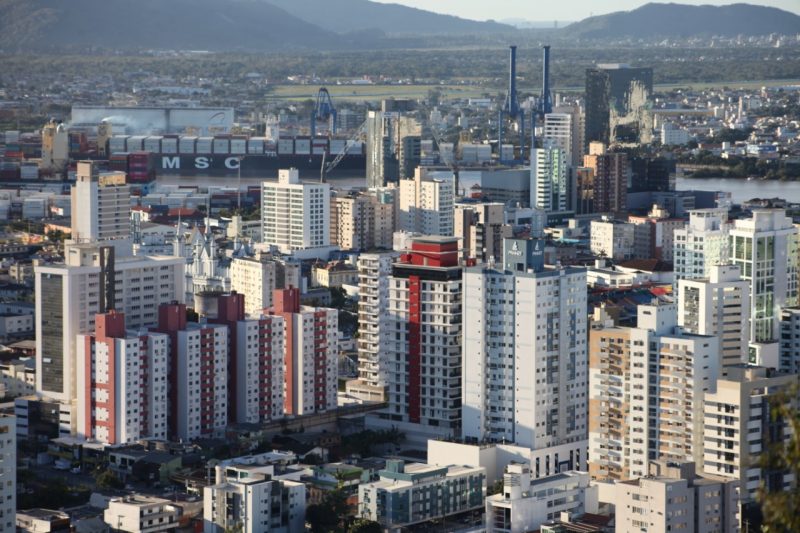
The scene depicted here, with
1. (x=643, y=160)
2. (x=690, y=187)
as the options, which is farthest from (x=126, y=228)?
(x=690, y=187)

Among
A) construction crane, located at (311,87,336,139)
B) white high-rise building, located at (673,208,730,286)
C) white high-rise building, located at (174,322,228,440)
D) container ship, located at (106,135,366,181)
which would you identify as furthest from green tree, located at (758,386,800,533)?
construction crane, located at (311,87,336,139)

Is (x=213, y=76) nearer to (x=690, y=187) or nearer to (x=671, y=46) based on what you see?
(x=671, y=46)

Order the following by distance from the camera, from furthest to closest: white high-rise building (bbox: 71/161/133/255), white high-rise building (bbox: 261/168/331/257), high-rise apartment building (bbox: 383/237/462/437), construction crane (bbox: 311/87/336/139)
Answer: construction crane (bbox: 311/87/336/139) < white high-rise building (bbox: 261/168/331/257) < white high-rise building (bbox: 71/161/133/255) < high-rise apartment building (bbox: 383/237/462/437)

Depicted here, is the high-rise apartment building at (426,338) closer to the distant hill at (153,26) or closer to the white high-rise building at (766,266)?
the white high-rise building at (766,266)

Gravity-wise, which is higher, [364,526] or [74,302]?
[74,302]

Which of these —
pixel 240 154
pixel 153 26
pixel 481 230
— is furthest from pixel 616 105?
pixel 153 26

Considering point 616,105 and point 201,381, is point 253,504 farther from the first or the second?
point 616,105

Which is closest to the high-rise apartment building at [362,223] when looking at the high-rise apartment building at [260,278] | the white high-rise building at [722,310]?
the high-rise apartment building at [260,278]

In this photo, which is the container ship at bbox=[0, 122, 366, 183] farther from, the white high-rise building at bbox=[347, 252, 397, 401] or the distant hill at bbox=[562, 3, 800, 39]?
the distant hill at bbox=[562, 3, 800, 39]
